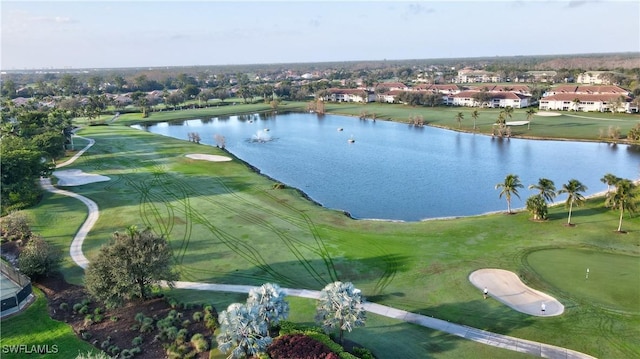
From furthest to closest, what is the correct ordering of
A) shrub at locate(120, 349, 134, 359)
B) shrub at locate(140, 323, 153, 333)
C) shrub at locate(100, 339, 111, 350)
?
shrub at locate(140, 323, 153, 333) < shrub at locate(100, 339, 111, 350) < shrub at locate(120, 349, 134, 359)

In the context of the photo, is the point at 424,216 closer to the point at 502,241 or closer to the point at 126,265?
the point at 502,241

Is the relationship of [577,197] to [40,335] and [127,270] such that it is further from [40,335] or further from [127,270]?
[40,335]

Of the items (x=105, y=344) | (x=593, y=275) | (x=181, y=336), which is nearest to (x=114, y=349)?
(x=105, y=344)

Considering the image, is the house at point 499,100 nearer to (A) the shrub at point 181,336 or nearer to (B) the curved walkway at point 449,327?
(B) the curved walkway at point 449,327

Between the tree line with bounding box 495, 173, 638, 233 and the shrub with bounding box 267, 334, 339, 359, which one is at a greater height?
the tree line with bounding box 495, 173, 638, 233

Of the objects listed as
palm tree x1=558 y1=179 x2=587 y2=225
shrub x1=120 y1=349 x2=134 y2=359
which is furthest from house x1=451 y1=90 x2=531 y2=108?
shrub x1=120 y1=349 x2=134 y2=359

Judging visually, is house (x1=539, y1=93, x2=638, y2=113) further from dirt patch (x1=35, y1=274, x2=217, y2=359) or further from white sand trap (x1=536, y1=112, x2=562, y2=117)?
dirt patch (x1=35, y1=274, x2=217, y2=359)
